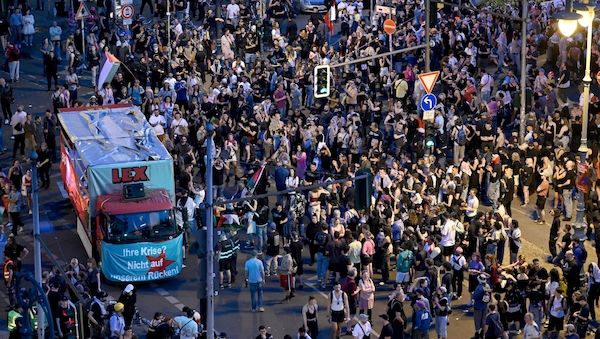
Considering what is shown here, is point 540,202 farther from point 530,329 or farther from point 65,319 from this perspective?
point 65,319

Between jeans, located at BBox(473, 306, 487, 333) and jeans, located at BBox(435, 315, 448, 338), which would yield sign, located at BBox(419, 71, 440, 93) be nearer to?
jeans, located at BBox(473, 306, 487, 333)

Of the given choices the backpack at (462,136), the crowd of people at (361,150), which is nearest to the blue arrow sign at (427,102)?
the crowd of people at (361,150)

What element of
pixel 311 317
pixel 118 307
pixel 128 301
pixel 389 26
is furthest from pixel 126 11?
pixel 311 317

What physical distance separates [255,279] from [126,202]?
457 centimetres

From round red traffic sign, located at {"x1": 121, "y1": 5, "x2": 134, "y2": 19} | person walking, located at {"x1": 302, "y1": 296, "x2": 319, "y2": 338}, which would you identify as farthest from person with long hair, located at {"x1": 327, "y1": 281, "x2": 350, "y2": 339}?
round red traffic sign, located at {"x1": 121, "y1": 5, "x2": 134, "y2": 19}

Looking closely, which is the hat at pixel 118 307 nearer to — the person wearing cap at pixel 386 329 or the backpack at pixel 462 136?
the person wearing cap at pixel 386 329

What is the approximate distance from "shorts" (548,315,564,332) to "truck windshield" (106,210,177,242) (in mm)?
10368

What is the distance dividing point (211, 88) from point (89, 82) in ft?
22.6

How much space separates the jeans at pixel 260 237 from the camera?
42.1 m

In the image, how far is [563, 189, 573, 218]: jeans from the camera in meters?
44.7

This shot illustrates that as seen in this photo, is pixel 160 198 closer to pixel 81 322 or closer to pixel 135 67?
pixel 81 322

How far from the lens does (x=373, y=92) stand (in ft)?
180

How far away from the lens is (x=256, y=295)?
39250 millimetres

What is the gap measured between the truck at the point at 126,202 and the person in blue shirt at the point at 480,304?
846 cm
